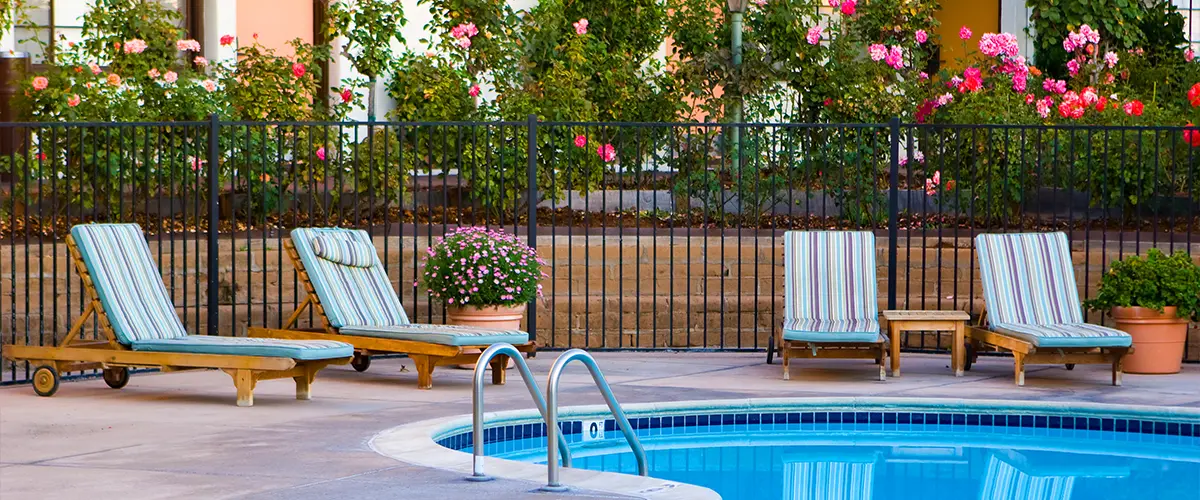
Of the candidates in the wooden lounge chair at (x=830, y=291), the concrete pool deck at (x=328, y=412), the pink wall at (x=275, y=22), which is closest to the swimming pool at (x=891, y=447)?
the concrete pool deck at (x=328, y=412)

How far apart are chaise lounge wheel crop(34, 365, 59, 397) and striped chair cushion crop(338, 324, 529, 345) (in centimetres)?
163

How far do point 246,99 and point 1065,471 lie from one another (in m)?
7.08

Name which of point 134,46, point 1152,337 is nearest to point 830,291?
point 1152,337

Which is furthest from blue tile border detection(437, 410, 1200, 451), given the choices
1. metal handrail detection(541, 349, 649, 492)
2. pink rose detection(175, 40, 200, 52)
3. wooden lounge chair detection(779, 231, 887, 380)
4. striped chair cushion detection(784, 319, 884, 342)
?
pink rose detection(175, 40, 200, 52)

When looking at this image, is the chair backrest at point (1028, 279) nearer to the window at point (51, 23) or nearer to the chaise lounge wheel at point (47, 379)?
the chaise lounge wheel at point (47, 379)

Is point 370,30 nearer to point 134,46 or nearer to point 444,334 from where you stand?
point 134,46

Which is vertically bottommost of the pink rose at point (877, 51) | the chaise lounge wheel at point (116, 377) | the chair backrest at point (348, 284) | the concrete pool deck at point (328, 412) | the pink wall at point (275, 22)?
the concrete pool deck at point (328, 412)

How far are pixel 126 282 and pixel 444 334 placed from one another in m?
1.80

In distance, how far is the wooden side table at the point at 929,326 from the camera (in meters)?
9.68

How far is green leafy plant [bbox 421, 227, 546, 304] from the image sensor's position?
984 centimetres

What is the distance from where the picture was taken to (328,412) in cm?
808

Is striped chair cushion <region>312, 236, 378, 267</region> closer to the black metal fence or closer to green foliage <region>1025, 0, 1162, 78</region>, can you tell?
the black metal fence

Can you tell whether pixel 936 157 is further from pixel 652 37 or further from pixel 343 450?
pixel 343 450

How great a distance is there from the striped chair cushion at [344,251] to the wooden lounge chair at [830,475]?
10.7 ft
